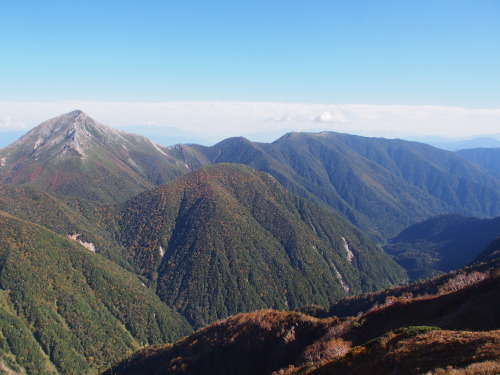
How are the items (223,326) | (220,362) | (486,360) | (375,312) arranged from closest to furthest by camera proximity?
(486,360), (375,312), (220,362), (223,326)

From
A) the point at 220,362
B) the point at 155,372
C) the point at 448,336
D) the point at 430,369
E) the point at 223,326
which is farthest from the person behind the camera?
the point at 155,372

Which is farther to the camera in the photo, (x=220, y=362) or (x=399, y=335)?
(x=220, y=362)

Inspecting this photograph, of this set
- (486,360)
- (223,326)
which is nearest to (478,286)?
(486,360)

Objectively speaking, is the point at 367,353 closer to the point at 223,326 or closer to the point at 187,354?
the point at 223,326

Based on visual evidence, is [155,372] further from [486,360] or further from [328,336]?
[486,360]

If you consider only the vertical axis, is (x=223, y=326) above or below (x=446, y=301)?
below

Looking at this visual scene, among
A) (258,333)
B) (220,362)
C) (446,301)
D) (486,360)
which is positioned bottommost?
(220,362)
